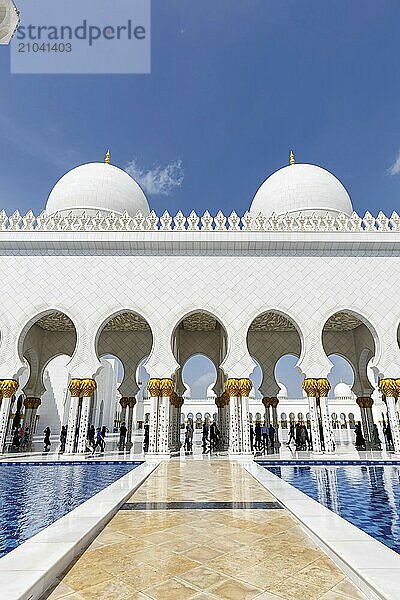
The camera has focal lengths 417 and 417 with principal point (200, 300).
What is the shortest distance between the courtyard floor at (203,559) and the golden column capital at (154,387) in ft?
20.8

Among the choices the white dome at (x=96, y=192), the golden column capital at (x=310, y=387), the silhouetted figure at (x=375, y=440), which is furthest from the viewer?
the white dome at (x=96, y=192)

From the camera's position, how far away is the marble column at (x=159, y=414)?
35.9 ft

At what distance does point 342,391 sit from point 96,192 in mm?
24775

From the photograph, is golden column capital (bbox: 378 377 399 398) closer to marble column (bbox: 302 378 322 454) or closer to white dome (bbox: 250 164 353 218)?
marble column (bbox: 302 378 322 454)

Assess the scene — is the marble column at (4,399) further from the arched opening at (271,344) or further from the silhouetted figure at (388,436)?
the silhouetted figure at (388,436)

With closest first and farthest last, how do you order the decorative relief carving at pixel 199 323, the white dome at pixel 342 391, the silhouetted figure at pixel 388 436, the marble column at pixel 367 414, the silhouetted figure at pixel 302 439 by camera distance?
1. the silhouetted figure at pixel 388 436
2. the silhouetted figure at pixel 302 439
3. the decorative relief carving at pixel 199 323
4. the marble column at pixel 367 414
5. the white dome at pixel 342 391

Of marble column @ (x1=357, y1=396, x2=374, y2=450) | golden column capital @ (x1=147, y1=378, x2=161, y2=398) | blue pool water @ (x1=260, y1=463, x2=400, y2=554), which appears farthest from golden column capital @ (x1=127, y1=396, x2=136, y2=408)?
marble column @ (x1=357, y1=396, x2=374, y2=450)

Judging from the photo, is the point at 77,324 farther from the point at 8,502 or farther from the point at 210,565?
the point at 210,565

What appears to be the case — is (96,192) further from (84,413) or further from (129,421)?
(129,421)

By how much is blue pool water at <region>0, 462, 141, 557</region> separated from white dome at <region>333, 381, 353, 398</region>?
2557 cm

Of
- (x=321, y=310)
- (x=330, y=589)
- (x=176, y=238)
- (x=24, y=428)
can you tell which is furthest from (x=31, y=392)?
(x=330, y=589)

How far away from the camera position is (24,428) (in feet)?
47.9

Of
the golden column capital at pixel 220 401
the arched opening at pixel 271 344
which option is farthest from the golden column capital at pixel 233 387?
the arched opening at pixel 271 344

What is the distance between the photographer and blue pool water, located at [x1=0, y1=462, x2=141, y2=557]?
364cm
